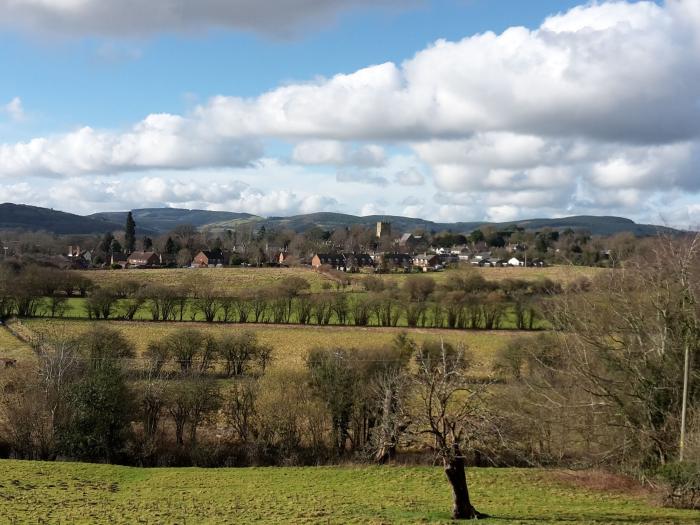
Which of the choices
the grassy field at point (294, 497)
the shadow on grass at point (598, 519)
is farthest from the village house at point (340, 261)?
the shadow on grass at point (598, 519)

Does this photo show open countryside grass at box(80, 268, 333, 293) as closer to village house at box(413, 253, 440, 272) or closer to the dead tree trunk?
village house at box(413, 253, 440, 272)

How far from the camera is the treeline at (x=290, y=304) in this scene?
66750 mm

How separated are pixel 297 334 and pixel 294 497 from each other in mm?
41455

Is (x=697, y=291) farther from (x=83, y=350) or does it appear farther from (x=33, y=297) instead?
(x=33, y=297)

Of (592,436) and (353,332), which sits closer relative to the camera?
(592,436)

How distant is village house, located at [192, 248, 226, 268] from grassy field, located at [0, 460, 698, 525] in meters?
124

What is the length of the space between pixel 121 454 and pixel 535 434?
66.7ft

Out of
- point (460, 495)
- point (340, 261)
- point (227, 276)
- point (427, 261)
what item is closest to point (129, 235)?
point (340, 261)

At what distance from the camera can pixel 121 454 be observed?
30.8m

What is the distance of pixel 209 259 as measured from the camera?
491 feet

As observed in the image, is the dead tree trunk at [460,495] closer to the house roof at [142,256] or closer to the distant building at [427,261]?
the distant building at [427,261]

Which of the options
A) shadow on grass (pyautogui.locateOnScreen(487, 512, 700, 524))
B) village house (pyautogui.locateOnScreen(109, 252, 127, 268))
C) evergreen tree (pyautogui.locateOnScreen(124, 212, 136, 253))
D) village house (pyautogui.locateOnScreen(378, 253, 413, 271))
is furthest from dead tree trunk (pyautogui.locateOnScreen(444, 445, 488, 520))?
evergreen tree (pyautogui.locateOnScreen(124, 212, 136, 253))

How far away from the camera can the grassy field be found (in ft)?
57.5

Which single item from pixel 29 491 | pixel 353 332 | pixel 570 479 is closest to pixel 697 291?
pixel 570 479
